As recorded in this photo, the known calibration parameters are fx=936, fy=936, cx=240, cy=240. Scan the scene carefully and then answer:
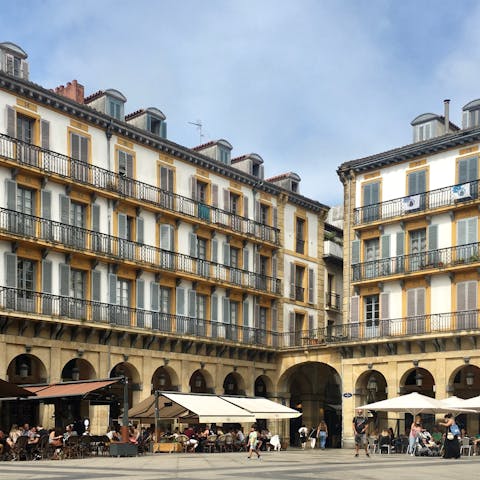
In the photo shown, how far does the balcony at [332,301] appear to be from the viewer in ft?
177

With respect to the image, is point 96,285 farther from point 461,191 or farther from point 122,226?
point 461,191

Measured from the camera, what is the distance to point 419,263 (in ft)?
141

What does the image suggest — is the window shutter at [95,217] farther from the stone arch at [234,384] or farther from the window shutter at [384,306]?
the window shutter at [384,306]

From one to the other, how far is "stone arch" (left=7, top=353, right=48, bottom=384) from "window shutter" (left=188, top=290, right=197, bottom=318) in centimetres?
834

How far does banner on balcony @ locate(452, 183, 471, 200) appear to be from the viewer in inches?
1634

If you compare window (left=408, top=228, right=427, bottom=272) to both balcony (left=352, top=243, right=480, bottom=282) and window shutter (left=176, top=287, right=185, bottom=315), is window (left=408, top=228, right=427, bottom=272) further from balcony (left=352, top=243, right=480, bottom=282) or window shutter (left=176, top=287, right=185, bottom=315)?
window shutter (left=176, top=287, right=185, bottom=315)

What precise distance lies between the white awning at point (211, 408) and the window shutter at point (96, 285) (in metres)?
7.13

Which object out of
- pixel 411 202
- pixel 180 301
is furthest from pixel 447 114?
pixel 180 301

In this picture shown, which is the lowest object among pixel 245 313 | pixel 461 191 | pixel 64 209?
pixel 245 313

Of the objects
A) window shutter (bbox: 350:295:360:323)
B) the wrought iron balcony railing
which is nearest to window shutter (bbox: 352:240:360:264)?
window shutter (bbox: 350:295:360:323)

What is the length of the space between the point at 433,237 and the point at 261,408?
12.1m

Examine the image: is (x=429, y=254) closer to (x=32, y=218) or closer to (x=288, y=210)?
(x=288, y=210)

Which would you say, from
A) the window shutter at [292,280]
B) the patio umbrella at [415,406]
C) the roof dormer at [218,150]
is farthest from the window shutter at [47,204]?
the window shutter at [292,280]

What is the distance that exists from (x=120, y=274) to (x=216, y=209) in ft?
23.7
